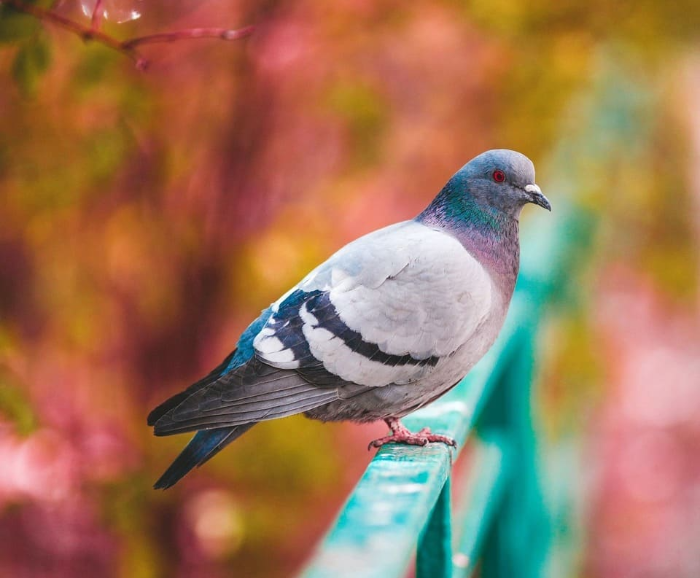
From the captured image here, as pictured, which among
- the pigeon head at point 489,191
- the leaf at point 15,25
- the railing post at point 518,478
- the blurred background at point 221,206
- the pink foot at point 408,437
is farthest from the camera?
the blurred background at point 221,206

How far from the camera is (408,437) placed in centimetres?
195

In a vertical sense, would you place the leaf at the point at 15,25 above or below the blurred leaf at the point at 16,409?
above

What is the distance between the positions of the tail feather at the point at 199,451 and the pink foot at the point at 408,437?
0.30m

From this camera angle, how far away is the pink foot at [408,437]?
189 cm

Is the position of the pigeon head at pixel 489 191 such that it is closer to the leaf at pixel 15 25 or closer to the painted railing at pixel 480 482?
the painted railing at pixel 480 482

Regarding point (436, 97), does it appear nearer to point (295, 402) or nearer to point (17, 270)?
point (17, 270)

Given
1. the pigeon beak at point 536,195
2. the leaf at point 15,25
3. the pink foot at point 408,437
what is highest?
the leaf at point 15,25

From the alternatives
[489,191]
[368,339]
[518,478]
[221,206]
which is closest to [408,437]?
[368,339]

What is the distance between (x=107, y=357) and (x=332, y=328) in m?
2.14

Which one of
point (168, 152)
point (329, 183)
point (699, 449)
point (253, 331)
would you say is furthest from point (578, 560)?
point (253, 331)

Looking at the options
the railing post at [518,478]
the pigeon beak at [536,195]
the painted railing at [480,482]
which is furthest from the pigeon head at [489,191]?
the railing post at [518,478]

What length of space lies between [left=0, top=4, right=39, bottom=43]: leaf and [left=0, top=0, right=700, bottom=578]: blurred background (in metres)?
0.73

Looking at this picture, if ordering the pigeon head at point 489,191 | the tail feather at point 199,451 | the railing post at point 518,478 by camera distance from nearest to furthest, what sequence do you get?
the tail feather at point 199,451 < the pigeon head at point 489,191 < the railing post at point 518,478

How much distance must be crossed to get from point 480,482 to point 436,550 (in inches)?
31.6
